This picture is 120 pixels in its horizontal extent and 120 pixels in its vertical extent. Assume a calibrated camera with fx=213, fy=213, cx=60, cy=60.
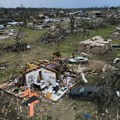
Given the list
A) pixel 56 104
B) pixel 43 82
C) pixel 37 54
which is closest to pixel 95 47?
pixel 37 54

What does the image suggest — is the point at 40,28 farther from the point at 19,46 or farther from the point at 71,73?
the point at 71,73

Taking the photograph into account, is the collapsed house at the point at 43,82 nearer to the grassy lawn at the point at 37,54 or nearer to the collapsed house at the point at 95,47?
the grassy lawn at the point at 37,54

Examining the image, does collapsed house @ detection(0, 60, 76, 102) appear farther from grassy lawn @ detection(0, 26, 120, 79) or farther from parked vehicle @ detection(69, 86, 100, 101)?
grassy lawn @ detection(0, 26, 120, 79)

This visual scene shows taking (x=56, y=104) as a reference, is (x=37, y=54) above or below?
above

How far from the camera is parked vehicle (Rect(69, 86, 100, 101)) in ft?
28.0

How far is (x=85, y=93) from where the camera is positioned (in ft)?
28.3

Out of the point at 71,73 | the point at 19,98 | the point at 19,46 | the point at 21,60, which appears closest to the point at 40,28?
→ the point at 19,46

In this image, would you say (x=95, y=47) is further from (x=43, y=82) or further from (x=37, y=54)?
(x=43, y=82)

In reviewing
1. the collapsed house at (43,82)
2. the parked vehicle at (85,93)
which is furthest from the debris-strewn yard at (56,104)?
the collapsed house at (43,82)

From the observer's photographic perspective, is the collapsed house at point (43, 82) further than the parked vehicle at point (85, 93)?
Yes

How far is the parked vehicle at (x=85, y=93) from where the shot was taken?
8.52 metres

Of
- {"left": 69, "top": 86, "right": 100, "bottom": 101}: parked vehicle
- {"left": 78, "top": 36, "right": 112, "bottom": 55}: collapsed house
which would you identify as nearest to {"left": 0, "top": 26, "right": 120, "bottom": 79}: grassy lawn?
{"left": 78, "top": 36, "right": 112, "bottom": 55}: collapsed house

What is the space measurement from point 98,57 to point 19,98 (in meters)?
7.30

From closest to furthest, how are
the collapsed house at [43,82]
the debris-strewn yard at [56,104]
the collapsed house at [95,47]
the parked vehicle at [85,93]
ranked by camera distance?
the debris-strewn yard at [56,104] < the parked vehicle at [85,93] < the collapsed house at [43,82] < the collapsed house at [95,47]
